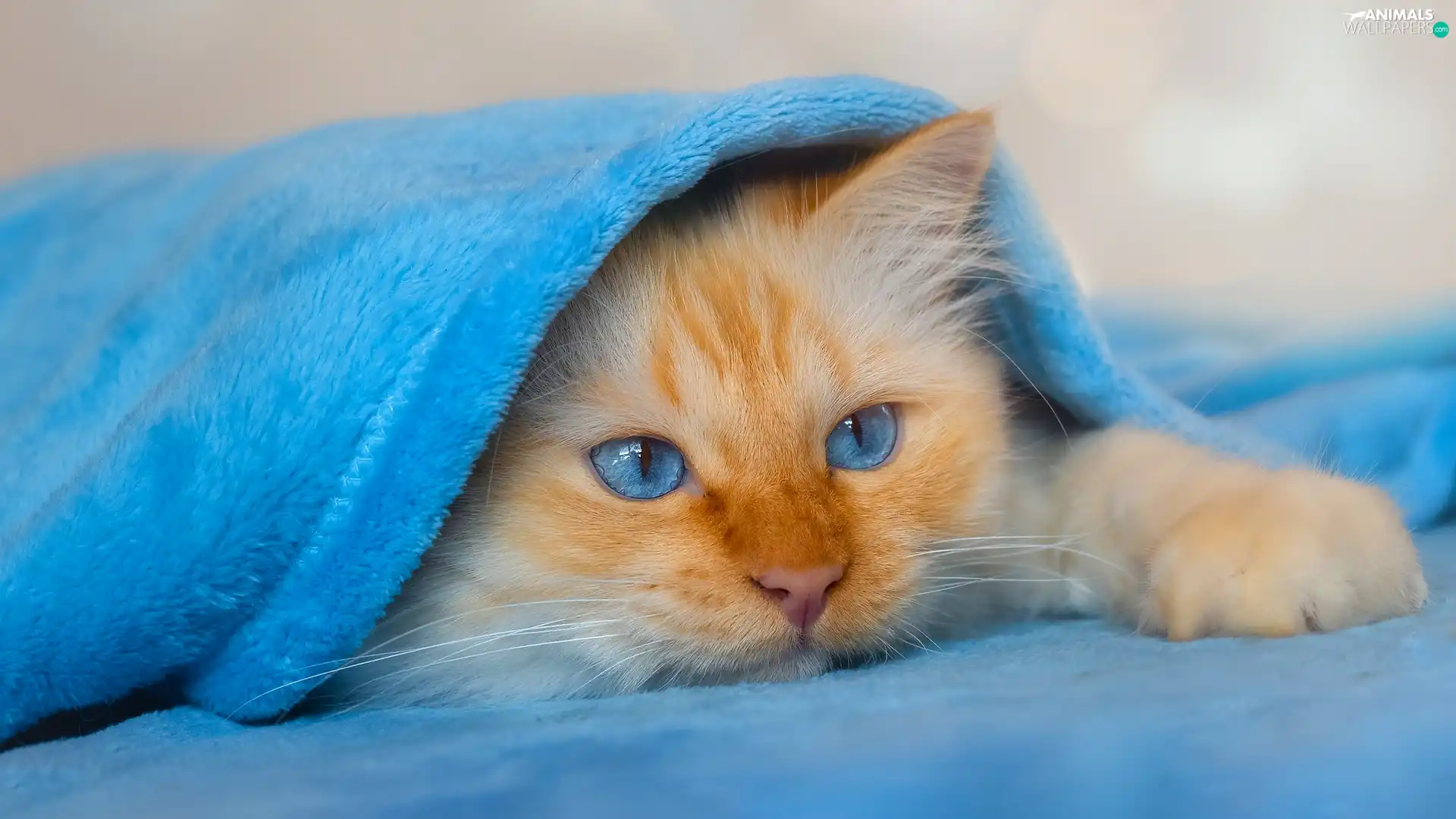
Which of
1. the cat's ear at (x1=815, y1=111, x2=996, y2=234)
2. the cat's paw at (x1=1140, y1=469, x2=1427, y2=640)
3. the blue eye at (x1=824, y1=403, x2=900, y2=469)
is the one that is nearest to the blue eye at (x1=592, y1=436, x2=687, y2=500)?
the blue eye at (x1=824, y1=403, x2=900, y2=469)

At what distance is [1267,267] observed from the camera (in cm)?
254

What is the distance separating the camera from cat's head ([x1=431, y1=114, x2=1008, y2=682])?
3.24 ft

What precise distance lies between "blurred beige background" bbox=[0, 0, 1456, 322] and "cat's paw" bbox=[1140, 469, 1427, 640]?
1483 millimetres

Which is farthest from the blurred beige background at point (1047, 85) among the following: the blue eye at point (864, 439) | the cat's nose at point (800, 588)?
the cat's nose at point (800, 588)

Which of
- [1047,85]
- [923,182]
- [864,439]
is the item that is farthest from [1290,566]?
[1047,85]

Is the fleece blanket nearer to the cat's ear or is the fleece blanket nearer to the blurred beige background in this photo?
the cat's ear

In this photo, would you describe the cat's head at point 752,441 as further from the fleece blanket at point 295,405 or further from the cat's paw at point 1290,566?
the cat's paw at point 1290,566

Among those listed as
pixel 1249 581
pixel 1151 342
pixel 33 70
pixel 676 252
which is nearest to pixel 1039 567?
pixel 1249 581

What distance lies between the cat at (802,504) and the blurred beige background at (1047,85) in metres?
1.27

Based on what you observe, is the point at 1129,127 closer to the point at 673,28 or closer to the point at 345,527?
the point at 673,28

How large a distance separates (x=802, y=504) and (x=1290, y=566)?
426mm

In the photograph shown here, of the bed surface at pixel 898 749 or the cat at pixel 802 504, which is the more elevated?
the cat at pixel 802 504

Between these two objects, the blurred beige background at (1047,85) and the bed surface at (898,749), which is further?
the blurred beige background at (1047,85)

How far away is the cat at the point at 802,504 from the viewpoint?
0.97 metres
